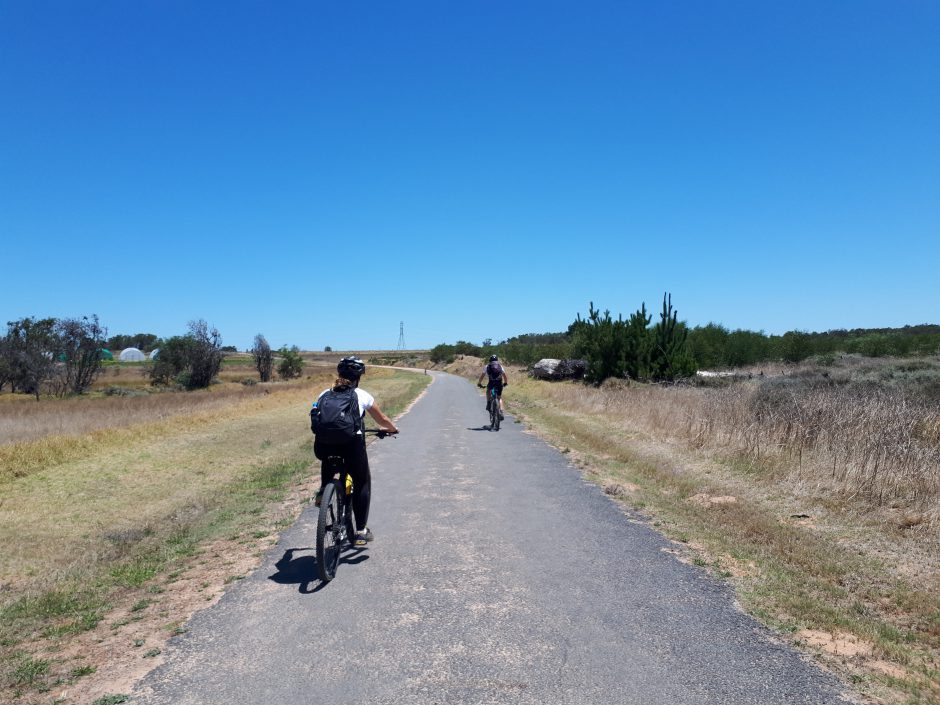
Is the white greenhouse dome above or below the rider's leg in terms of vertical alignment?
above

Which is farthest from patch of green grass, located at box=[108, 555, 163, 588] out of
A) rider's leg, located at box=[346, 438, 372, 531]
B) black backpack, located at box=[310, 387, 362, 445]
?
black backpack, located at box=[310, 387, 362, 445]

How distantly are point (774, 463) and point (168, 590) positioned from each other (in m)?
9.51

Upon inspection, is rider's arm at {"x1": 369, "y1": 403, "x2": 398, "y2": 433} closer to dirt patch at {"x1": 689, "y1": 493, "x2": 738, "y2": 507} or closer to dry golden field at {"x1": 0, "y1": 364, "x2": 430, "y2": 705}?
dry golden field at {"x1": 0, "y1": 364, "x2": 430, "y2": 705}

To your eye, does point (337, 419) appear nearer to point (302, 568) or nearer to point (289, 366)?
point (302, 568)

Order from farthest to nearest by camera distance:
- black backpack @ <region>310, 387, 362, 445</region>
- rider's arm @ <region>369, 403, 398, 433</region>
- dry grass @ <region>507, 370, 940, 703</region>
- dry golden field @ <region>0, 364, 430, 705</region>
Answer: rider's arm @ <region>369, 403, 398, 433</region> < black backpack @ <region>310, 387, 362, 445</region> < dry grass @ <region>507, 370, 940, 703</region> < dry golden field @ <region>0, 364, 430, 705</region>

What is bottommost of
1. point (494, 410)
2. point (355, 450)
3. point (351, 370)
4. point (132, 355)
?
point (494, 410)

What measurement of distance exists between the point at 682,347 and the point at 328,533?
2919 centimetres

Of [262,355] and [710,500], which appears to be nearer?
[710,500]

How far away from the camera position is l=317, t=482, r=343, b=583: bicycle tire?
551 cm

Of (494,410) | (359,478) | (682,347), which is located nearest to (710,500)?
(359,478)

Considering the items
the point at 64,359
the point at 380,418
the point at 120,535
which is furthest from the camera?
the point at 64,359

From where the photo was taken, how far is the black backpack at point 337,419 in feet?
19.7

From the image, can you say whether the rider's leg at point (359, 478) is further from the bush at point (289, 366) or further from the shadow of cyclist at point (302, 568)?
the bush at point (289, 366)

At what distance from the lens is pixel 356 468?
20.9ft
